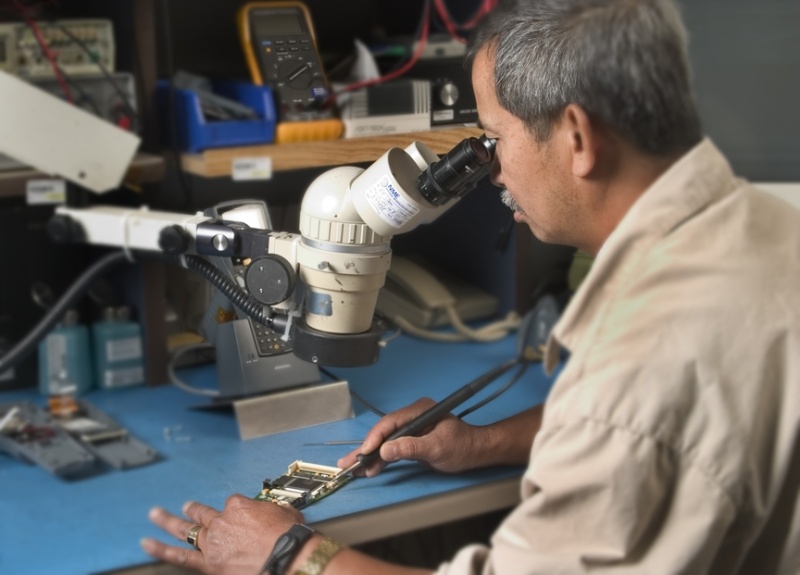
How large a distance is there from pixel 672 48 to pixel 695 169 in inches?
4.2

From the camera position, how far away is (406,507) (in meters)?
1.29

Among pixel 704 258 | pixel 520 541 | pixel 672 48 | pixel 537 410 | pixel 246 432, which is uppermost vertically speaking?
pixel 672 48

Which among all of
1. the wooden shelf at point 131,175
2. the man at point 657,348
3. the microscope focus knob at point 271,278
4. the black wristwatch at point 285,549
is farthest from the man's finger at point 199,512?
the wooden shelf at point 131,175

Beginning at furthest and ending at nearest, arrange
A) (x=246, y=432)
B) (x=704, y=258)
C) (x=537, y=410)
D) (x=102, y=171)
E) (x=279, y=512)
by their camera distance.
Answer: (x=102, y=171) < (x=246, y=432) < (x=537, y=410) < (x=279, y=512) < (x=704, y=258)

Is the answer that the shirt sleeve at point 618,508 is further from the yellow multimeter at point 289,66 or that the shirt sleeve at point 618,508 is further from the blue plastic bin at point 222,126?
the blue plastic bin at point 222,126

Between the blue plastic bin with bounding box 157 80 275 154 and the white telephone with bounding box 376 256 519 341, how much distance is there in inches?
15.6

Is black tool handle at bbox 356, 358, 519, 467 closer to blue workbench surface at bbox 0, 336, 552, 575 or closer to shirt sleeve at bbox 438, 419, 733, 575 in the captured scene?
blue workbench surface at bbox 0, 336, 552, 575

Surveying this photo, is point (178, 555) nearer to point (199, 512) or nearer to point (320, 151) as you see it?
point (199, 512)

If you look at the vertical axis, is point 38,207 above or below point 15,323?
above

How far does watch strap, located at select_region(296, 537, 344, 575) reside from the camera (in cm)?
104

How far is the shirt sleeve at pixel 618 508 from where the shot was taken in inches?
32.0

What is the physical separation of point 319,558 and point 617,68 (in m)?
0.57

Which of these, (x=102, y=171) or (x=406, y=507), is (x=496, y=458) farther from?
(x=102, y=171)

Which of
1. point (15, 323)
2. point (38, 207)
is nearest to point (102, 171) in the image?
point (38, 207)
